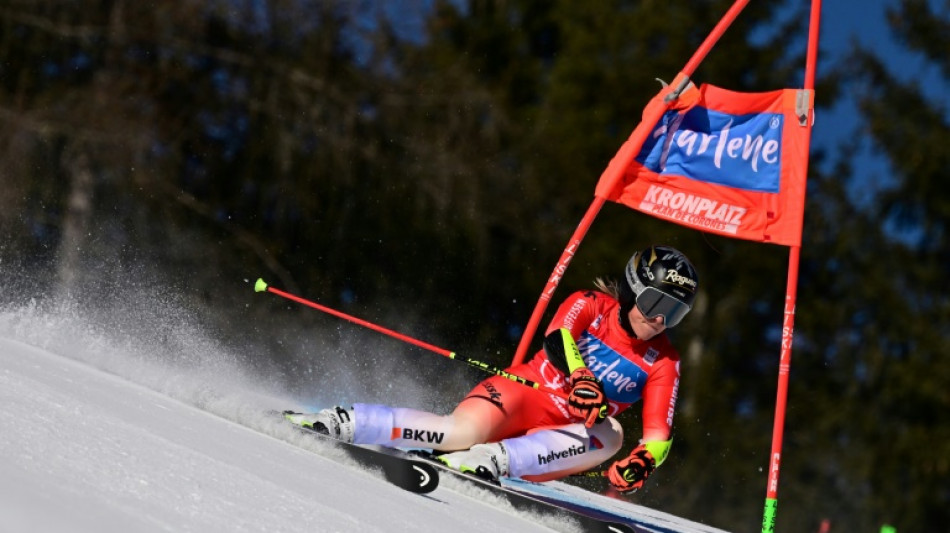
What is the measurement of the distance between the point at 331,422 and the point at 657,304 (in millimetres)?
1330

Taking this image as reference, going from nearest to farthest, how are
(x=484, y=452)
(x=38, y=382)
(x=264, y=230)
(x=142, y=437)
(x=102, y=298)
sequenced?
(x=142, y=437) < (x=38, y=382) < (x=484, y=452) < (x=102, y=298) < (x=264, y=230)

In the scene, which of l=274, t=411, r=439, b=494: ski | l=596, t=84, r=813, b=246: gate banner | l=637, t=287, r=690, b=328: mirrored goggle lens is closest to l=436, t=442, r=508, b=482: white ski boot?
l=274, t=411, r=439, b=494: ski

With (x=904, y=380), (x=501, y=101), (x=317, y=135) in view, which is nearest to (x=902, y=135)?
(x=904, y=380)

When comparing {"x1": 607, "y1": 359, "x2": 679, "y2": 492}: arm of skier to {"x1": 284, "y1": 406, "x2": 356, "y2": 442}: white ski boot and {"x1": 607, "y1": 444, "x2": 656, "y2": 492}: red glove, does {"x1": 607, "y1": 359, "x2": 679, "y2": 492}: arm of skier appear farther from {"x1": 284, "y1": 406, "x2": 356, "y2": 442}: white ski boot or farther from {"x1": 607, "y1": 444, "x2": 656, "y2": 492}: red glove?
{"x1": 284, "y1": 406, "x2": 356, "y2": 442}: white ski boot

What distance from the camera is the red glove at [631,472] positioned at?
4.78 meters

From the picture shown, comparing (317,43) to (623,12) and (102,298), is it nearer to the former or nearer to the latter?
(623,12)

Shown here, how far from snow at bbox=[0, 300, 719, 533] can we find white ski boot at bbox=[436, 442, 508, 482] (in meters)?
0.11

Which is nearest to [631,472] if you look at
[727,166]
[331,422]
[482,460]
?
[482,460]

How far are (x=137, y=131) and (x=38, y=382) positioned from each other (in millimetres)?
13261

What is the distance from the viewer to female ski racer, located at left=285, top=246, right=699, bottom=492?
4664mm

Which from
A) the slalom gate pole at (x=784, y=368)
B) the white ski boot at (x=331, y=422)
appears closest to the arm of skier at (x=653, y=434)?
the slalom gate pole at (x=784, y=368)

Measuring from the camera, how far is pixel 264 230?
1750 cm

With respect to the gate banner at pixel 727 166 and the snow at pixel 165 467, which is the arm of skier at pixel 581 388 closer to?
the snow at pixel 165 467

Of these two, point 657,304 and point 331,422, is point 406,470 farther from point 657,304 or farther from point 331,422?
point 657,304
